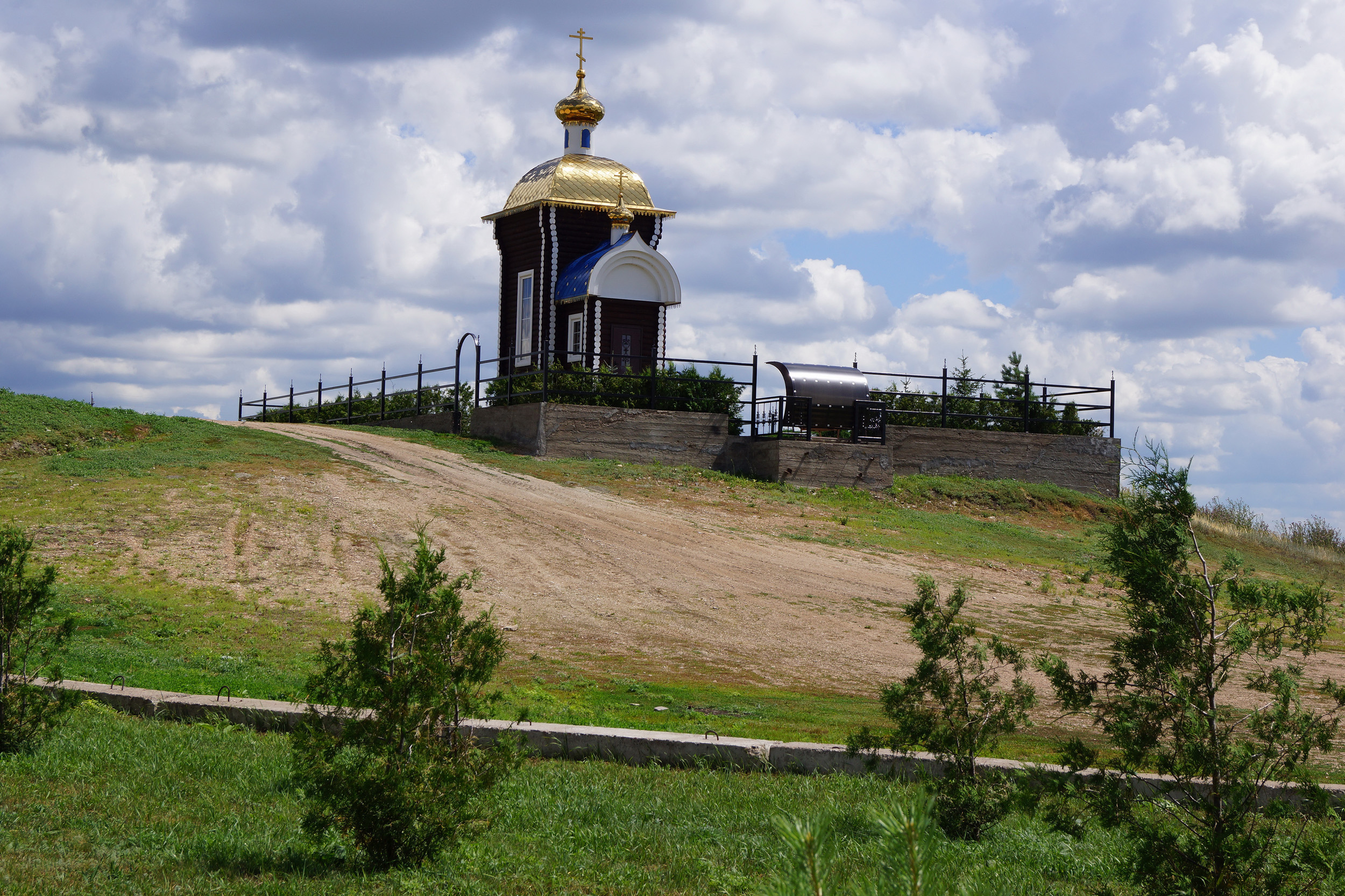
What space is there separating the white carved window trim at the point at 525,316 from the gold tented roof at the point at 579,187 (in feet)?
6.36

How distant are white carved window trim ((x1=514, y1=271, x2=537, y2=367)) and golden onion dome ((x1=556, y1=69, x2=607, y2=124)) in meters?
4.73

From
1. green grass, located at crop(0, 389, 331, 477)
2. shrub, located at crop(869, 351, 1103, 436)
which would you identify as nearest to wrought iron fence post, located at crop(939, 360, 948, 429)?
shrub, located at crop(869, 351, 1103, 436)

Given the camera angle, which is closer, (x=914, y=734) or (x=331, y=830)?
(x=331, y=830)

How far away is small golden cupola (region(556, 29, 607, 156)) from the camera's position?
33156mm

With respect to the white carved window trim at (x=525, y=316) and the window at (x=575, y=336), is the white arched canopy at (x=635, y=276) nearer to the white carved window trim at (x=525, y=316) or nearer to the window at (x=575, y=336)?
the window at (x=575, y=336)

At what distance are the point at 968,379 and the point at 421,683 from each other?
89.4 ft

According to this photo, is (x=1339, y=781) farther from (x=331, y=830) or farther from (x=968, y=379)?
(x=968, y=379)

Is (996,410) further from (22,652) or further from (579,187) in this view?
(22,652)

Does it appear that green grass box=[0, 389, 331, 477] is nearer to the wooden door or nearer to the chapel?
the chapel

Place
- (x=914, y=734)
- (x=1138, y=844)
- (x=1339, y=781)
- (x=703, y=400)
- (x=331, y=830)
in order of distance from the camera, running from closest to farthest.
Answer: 1. (x=1138, y=844)
2. (x=331, y=830)
3. (x=914, y=734)
4. (x=1339, y=781)
5. (x=703, y=400)

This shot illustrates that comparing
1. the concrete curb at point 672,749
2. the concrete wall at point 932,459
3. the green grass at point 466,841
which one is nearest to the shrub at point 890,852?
the green grass at point 466,841

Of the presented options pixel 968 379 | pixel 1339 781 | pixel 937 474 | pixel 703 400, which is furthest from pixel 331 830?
pixel 968 379

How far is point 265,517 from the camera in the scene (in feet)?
55.0

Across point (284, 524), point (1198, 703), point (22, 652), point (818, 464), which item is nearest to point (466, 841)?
point (1198, 703)
